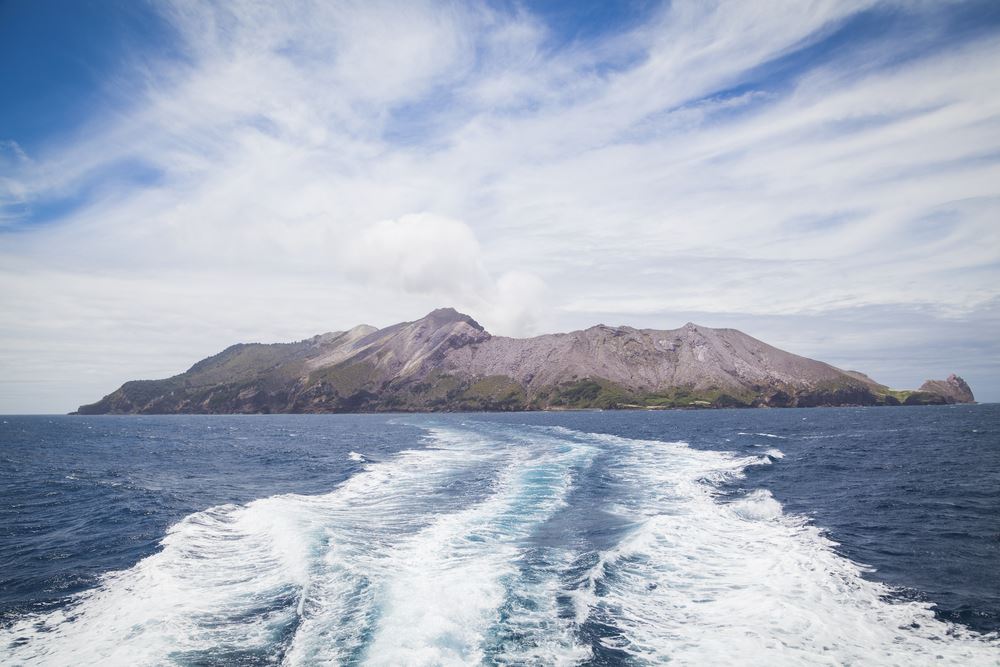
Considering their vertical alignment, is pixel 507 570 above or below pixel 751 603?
above

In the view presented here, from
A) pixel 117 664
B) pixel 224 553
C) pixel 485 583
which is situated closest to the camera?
pixel 117 664

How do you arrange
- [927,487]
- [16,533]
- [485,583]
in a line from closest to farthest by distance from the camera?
[485,583] → [16,533] → [927,487]

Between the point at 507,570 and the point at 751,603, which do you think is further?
the point at 507,570

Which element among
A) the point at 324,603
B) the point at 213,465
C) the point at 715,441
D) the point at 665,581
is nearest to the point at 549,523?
the point at 665,581

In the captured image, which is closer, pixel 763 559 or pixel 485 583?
pixel 485 583

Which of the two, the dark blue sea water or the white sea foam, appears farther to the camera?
the dark blue sea water

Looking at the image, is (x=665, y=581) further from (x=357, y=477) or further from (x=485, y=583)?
(x=357, y=477)

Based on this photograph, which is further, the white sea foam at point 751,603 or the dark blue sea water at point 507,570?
the dark blue sea water at point 507,570
